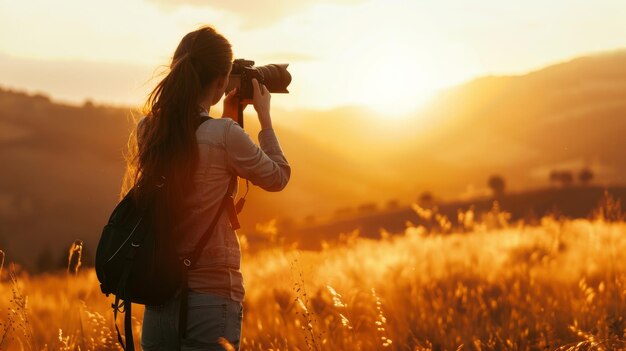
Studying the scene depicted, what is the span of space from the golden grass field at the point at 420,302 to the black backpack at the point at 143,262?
1.05 meters

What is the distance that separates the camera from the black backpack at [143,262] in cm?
308

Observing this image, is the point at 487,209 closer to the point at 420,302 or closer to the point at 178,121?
the point at 420,302

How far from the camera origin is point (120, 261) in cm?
312

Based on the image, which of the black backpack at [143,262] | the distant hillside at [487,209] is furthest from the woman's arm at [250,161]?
the distant hillside at [487,209]

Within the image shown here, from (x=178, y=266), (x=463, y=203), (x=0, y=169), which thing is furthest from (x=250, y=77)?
(x=0, y=169)

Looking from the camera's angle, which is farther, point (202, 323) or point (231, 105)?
point (231, 105)

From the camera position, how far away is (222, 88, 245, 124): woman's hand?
3.57m

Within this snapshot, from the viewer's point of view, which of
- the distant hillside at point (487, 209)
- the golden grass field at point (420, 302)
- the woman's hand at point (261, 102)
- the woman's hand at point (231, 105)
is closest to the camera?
the woman's hand at point (261, 102)

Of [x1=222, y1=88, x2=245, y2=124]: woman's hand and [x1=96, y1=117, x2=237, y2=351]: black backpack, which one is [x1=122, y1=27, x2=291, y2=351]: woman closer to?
[x1=96, y1=117, x2=237, y2=351]: black backpack

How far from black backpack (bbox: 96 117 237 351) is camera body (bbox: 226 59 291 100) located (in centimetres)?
62

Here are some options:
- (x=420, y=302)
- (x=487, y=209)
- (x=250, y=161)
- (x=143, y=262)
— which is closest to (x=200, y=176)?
(x=250, y=161)

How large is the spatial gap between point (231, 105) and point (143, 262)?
3.02 feet

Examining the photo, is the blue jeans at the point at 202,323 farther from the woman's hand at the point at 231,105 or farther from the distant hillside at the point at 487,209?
the distant hillside at the point at 487,209

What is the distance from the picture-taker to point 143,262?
3092mm
